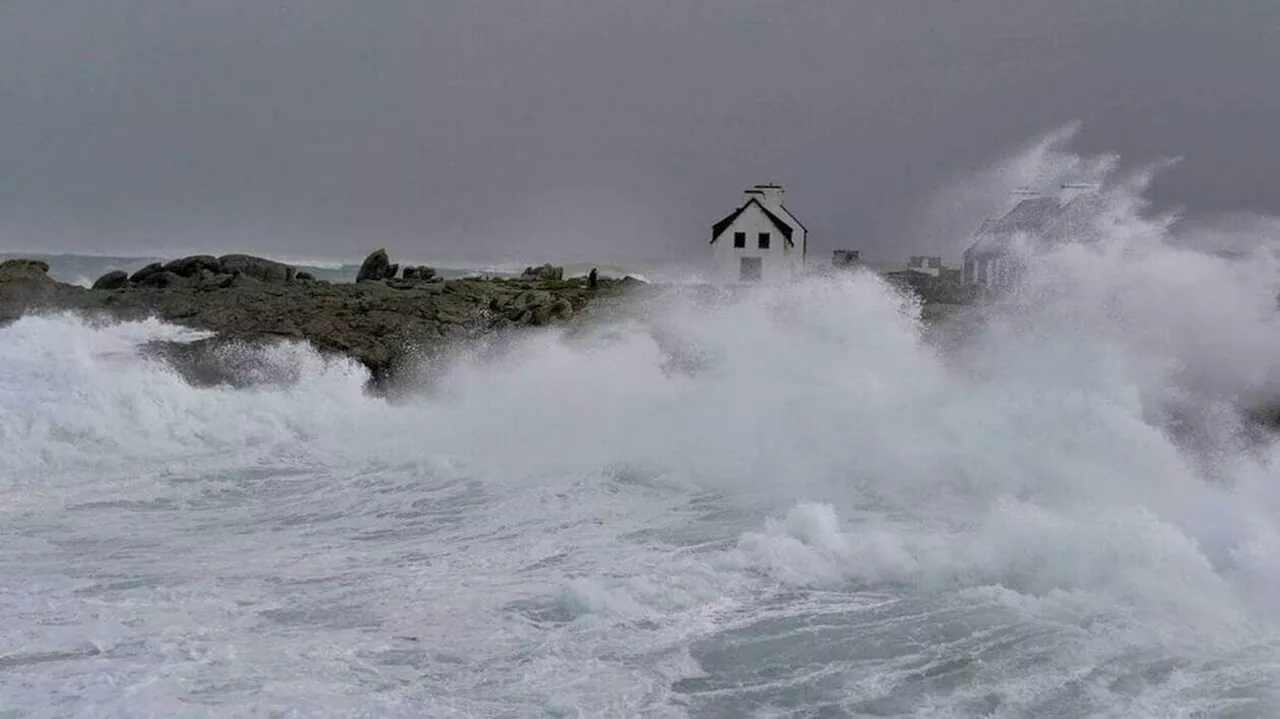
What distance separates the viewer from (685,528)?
10695 mm

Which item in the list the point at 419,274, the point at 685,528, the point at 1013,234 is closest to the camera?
the point at 685,528

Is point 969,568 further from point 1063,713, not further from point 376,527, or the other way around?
point 376,527

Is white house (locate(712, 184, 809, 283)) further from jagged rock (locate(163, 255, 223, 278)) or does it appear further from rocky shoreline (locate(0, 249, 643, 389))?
jagged rock (locate(163, 255, 223, 278))

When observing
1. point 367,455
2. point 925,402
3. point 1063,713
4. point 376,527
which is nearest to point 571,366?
point 367,455

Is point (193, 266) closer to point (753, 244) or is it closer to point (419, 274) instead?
point (419, 274)

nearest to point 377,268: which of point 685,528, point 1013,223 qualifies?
point 1013,223

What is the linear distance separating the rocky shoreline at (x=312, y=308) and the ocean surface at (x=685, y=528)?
3.49ft

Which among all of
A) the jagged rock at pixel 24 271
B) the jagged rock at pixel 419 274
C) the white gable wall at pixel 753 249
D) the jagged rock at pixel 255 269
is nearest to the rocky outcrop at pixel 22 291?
the jagged rock at pixel 24 271

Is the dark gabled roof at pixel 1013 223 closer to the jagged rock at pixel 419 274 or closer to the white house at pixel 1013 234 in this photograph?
the white house at pixel 1013 234

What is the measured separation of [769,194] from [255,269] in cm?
1356

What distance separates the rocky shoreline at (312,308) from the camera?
20031 mm

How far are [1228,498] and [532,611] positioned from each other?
5.99 meters

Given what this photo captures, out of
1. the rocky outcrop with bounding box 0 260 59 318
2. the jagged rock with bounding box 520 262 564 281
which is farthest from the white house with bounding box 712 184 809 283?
the rocky outcrop with bounding box 0 260 59 318

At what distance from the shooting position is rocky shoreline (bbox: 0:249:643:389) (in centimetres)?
2003
